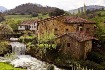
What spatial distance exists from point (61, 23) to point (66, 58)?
1333 cm

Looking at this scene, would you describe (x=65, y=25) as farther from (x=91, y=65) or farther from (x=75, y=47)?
(x=91, y=65)

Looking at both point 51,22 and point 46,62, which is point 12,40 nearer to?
point 51,22

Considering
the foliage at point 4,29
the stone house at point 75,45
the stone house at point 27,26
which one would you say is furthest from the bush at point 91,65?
the stone house at point 27,26

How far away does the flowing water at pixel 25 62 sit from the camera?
42.9m

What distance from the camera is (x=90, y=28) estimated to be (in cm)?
5803

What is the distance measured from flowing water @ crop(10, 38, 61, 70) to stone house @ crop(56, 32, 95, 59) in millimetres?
4893

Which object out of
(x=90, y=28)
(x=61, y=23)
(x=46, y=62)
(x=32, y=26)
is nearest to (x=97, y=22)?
(x=90, y=28)

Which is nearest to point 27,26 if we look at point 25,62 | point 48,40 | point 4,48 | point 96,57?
point 4,48

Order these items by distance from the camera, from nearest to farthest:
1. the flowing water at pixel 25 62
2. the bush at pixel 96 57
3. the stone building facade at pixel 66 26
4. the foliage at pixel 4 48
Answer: the flowing water at pixel 25 62
the bush at pixel 96 57
the foliage at pixel 4 48
the stone building facade at pixel 66 26

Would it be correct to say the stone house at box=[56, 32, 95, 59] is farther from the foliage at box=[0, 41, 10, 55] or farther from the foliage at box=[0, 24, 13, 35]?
the foliage at box=[0, 24, 13, 35]

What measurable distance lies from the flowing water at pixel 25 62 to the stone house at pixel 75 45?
16.1ft

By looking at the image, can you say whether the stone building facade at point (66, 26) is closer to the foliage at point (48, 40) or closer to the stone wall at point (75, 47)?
the foliage at point (48, 40)

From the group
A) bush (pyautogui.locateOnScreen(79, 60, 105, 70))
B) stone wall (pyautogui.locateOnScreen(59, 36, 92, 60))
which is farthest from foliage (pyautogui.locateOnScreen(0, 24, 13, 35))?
bush (pyautogui.locateOnScreen(79, 60, 105, 70))

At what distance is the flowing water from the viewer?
42.9 m
